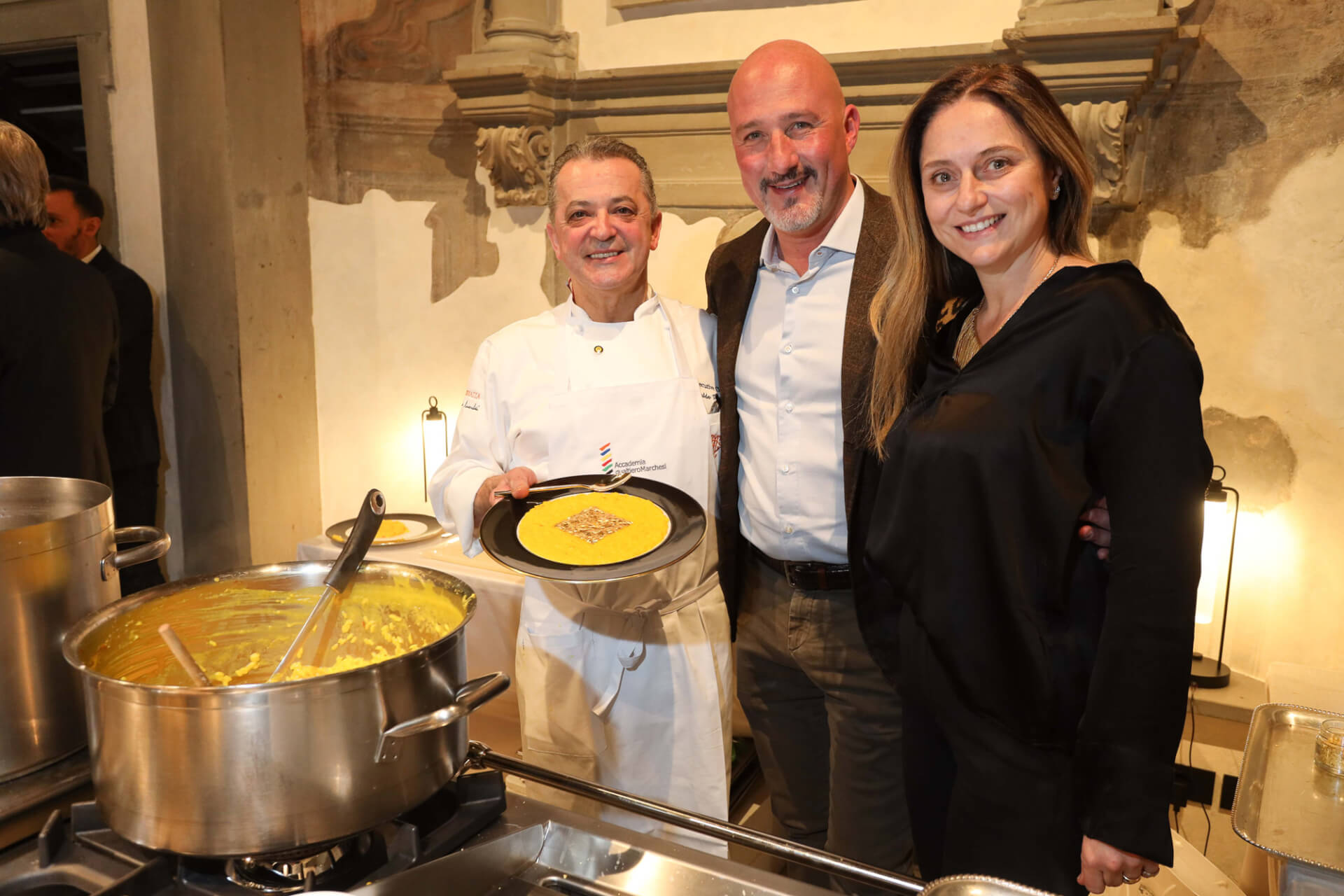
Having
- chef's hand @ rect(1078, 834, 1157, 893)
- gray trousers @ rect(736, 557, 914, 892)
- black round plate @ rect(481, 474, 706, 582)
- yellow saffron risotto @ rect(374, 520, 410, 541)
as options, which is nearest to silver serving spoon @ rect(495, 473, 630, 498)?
black round plate @ rect(481, 474, 706, 582)

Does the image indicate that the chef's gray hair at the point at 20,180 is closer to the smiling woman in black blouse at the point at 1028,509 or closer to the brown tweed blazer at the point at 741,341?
the brown tweed blazer at the point at 741,341

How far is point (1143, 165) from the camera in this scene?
2.99m

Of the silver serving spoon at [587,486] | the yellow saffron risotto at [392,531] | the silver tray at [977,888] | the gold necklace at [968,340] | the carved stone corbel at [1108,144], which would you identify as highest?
the carved stone corbel at [1108,144]

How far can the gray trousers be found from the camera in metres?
2.05

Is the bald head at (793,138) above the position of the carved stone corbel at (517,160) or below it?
below

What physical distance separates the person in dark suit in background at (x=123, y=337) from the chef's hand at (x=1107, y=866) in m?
3.64

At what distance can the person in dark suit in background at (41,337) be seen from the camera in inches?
109

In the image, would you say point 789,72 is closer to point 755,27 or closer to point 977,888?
point 755,27

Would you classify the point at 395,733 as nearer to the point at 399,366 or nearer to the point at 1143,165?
the point at 1143,165

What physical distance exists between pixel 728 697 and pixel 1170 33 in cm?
219

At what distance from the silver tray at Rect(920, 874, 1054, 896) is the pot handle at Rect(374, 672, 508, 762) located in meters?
0.42

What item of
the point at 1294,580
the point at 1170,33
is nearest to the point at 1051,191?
the point at 1170,33

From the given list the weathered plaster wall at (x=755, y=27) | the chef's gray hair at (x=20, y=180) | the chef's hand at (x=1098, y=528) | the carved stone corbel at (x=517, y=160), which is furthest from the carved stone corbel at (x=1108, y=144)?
the chef's gray hair at (x=20, y=180)

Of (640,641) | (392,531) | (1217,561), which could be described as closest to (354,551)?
(640,641)
